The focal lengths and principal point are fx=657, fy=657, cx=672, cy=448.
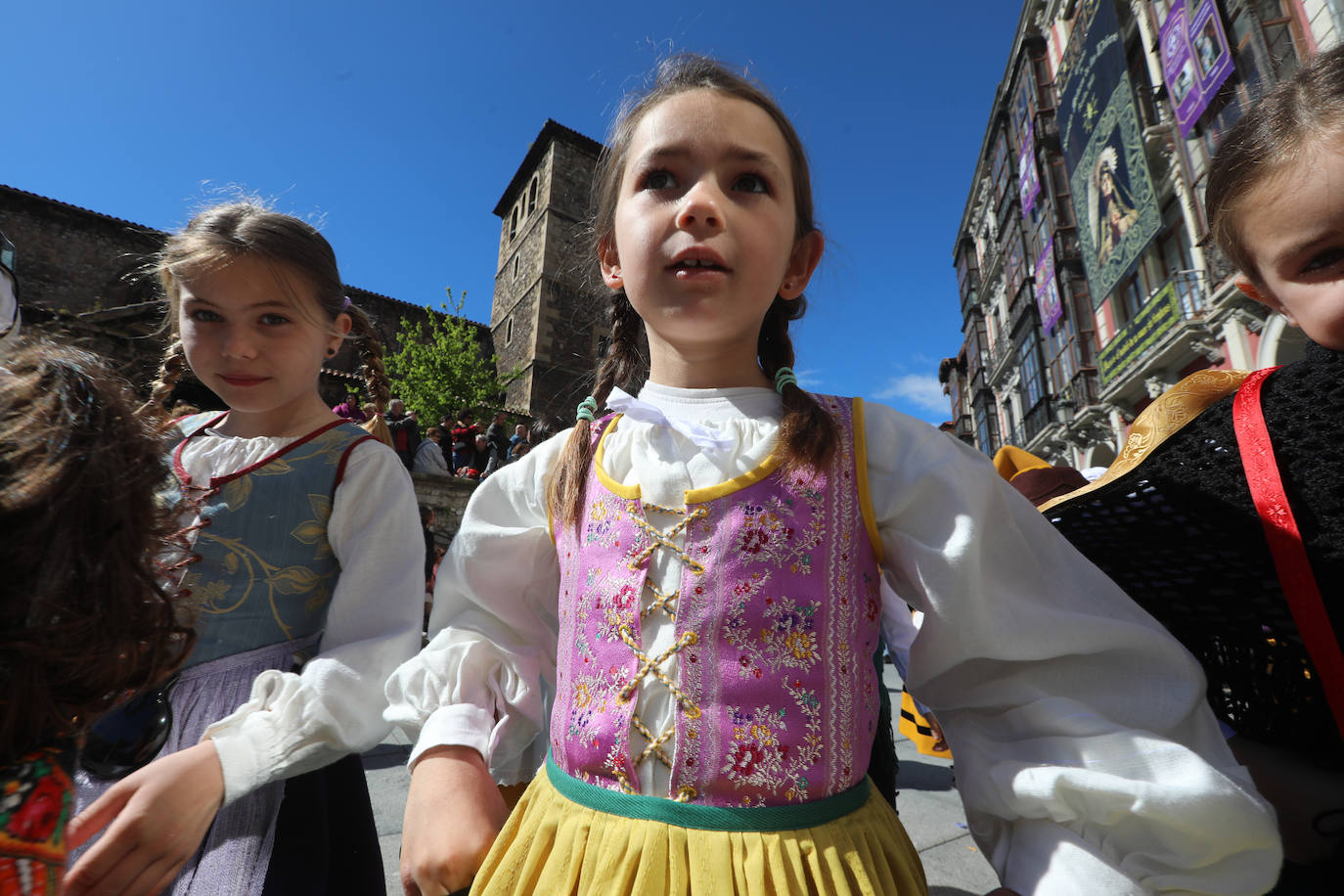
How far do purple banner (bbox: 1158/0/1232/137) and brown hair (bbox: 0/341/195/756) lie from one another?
1402 cm

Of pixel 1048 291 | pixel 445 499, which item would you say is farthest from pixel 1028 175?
pixel 445 499

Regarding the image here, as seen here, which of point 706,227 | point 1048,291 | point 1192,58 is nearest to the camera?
point 706,227

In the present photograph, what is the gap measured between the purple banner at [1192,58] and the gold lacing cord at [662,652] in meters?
13.6

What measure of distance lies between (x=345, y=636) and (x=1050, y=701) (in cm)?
104

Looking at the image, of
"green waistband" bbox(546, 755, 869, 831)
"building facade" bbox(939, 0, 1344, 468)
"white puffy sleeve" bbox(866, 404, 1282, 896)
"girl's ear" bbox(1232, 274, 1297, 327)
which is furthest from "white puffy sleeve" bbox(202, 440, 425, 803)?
"building facade" bbox(939, 0, 1344, 468)

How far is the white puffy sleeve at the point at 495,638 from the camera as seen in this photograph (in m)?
0.92

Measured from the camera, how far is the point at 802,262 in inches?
47.0

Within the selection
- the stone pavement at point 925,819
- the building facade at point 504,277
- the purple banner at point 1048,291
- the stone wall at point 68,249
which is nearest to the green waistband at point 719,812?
the stone pavement at point 925,819

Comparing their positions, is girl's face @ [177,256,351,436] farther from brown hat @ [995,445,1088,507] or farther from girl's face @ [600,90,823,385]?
brown hat @ [995,445,1088,507]

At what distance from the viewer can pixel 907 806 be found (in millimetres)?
2789

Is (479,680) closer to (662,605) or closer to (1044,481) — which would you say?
(662,605)

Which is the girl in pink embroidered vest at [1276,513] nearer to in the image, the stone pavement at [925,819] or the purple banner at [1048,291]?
the stone pavement at [925,819]

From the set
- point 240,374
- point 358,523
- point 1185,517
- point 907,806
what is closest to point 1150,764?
point 1185,517

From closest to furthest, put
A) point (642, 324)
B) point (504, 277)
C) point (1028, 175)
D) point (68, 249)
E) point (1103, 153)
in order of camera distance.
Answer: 1. point (642, 324)
2. point (1103, 153)
3. point (68, 249)
4. point (1028, 175)
5. point (504, 277)
